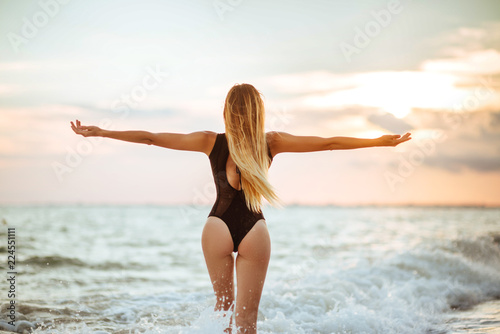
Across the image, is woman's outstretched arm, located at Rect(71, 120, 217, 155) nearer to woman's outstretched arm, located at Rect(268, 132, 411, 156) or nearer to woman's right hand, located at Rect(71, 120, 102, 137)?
woman's right hand, located at Rect(71, 120, 102, 137)

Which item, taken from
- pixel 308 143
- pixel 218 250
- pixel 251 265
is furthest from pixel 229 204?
pixel 308 143

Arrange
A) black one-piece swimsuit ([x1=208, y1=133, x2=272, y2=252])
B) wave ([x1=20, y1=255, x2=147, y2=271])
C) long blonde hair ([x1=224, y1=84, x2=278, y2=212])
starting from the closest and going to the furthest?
long blonde hair ([x1=224, y1=84, x2=278, y2=212]), black one-piece swimsuit ([x1=208, y1=133, x2=272, y2=252]), wave ([x1=20, y1=255, x2=147, y2=271])

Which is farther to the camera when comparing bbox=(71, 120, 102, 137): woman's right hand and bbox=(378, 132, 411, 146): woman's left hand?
bbox=(378, 132, 411, 146): woman's left hand

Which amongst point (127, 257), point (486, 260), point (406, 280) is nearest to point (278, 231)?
point (127, 257)

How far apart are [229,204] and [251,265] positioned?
1.48 ft

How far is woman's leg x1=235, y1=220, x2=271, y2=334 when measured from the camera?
329 cm

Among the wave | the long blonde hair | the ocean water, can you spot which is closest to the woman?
the long blonde hair

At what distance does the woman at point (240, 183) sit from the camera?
3.25 m

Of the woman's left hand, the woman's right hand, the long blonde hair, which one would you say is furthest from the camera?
the woman's left hand

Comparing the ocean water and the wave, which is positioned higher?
the wave

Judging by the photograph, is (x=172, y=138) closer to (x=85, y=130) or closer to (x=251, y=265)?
(x=85, y=130)

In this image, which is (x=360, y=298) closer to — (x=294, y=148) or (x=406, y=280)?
(x=406, y=280)

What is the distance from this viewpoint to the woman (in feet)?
10.7

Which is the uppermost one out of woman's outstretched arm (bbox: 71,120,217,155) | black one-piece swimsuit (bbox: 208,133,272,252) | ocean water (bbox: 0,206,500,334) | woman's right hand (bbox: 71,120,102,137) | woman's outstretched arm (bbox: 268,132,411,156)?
woman's right hand (bbox: 71,120,102,137)
